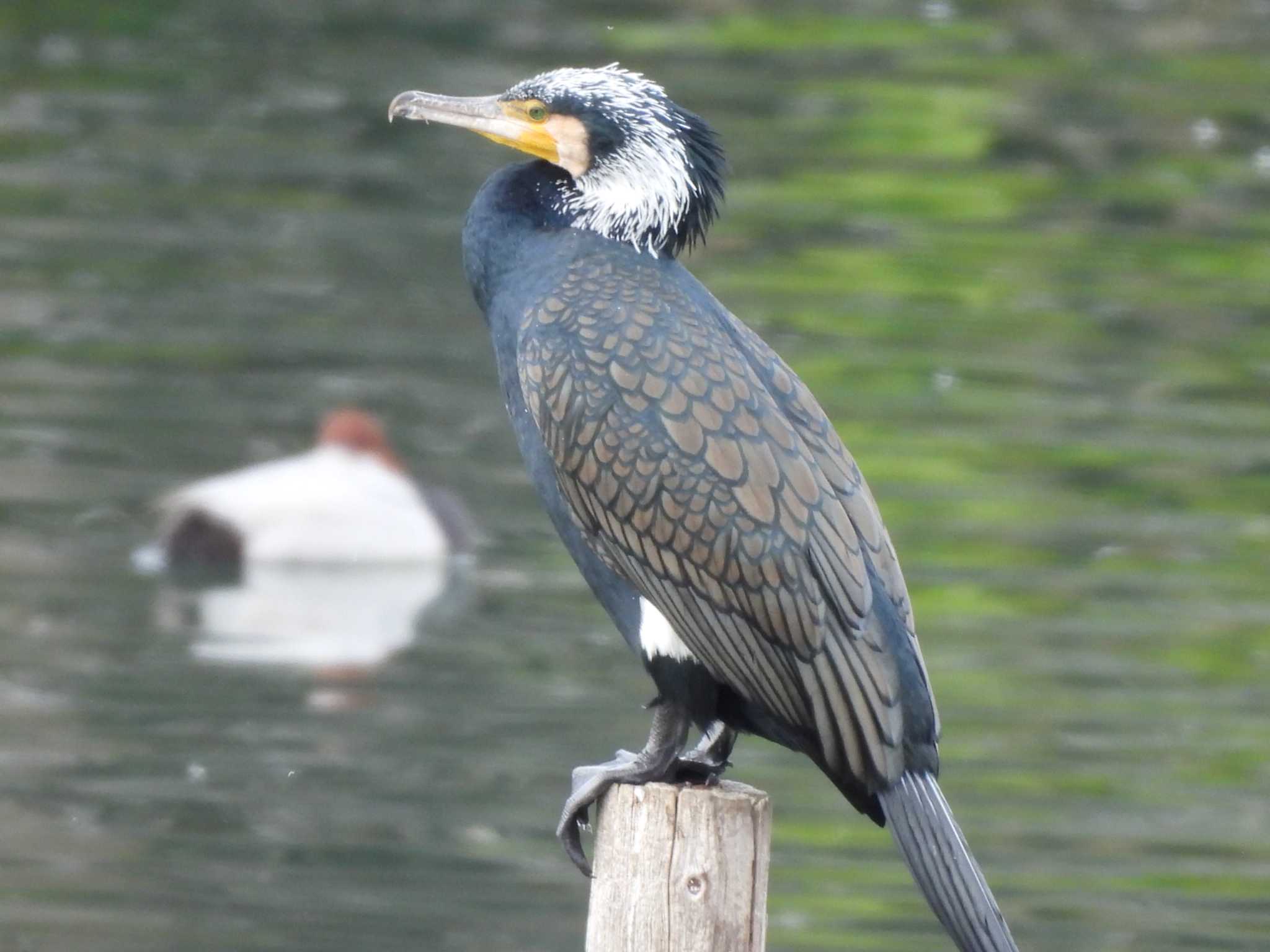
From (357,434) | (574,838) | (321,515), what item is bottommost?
(321,515)

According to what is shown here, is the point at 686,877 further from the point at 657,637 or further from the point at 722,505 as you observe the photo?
the point at 722,505

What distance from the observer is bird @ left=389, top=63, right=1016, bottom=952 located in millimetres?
4359

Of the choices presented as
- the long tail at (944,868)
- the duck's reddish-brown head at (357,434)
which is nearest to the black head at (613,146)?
the long tail at (944,868)

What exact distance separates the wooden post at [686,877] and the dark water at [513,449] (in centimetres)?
335

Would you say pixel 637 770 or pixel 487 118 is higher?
pixel 487 118

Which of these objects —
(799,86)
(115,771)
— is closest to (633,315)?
(115,771)

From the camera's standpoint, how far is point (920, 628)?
10180 mm

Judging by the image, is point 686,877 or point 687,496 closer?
point 686,877

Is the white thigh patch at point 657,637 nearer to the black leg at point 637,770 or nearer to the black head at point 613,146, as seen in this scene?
the black leg at point 637,770

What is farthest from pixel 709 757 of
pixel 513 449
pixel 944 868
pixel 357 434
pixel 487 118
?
pixel 513 449

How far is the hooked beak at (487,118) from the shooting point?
15.8 ft

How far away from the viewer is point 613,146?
4773 mm

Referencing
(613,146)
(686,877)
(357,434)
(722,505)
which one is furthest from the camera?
(357,434)

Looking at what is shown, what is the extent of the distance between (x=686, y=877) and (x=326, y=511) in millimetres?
7253
